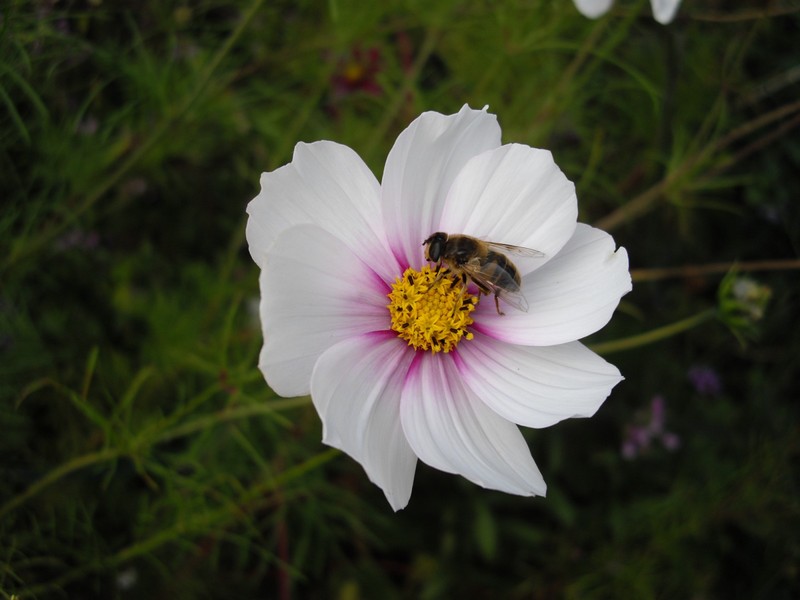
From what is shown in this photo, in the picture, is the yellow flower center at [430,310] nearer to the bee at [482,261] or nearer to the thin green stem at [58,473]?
the bee at [482,261]

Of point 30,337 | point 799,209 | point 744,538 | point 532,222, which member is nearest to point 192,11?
point 30,337

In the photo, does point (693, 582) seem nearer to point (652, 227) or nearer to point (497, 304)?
point (652, 227)

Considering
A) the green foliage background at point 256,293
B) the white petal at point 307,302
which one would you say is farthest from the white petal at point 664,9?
the white petal at point 307,302

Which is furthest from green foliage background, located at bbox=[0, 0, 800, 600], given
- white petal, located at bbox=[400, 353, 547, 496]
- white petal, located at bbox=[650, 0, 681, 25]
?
white petal, located at bbox=[400, 353, 547, 496]

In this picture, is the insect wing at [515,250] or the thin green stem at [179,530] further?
the thin green stem at [179,530]

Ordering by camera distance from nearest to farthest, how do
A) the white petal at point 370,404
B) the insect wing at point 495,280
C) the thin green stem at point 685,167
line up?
the white petal at point 370,404, the insect wing at point 495,280, the thin green stem at point 685,167

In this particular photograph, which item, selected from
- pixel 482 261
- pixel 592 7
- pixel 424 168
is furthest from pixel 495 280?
pixel 592 7

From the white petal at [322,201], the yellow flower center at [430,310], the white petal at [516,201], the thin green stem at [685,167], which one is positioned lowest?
the yellow flower center at [430,310]
